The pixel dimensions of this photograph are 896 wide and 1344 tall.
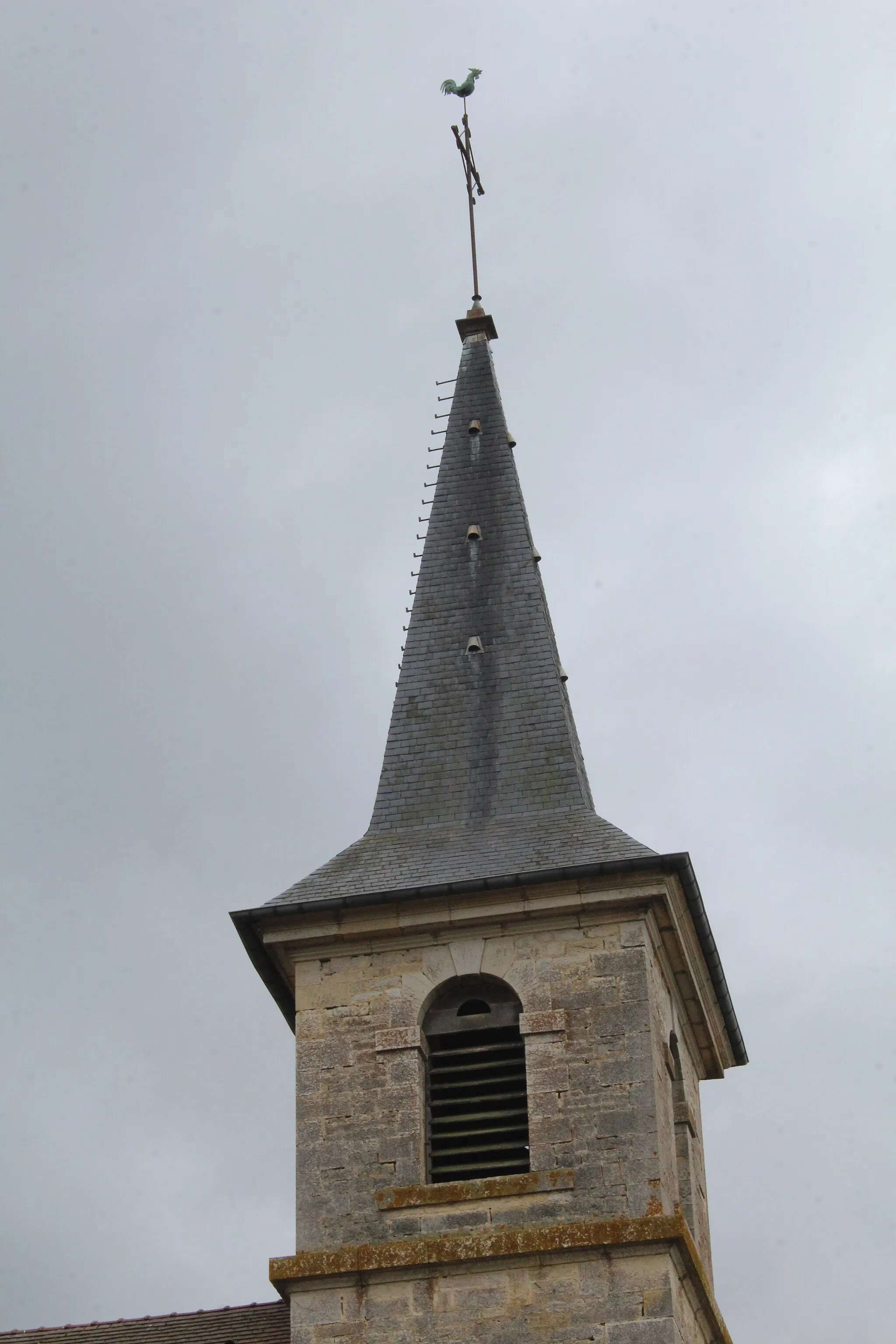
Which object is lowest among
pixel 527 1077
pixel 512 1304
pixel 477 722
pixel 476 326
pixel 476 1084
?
pixel 512 1304

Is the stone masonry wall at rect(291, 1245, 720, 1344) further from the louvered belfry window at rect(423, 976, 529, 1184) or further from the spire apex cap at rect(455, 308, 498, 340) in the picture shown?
the spire apex cap at rect(455, 308, 498, 340)

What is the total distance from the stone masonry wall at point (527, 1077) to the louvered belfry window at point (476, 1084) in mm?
200

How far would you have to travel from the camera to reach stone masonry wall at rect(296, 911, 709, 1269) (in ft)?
64.4

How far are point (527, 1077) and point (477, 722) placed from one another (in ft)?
13.0

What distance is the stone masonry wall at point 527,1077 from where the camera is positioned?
1964 cm

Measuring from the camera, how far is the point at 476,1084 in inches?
810

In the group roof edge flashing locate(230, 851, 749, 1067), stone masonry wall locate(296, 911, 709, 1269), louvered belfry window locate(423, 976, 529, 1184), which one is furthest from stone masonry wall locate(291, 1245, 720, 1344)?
roof edge flashing locate(230, 851, 749, 1067)

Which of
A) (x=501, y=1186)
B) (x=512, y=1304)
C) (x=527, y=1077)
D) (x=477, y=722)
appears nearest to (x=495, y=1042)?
(x=527, y=1077)

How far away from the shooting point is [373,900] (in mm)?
20984

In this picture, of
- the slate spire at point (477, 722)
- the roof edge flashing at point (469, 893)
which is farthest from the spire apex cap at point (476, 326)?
the roof edge flashing at point (469, 893)

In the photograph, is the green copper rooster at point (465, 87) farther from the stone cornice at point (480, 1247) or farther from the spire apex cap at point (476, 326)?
the stone cornice at point (480, 1247)

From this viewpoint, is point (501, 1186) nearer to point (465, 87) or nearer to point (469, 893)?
point (469, 893)

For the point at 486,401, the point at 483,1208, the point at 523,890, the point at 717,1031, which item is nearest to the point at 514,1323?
the point at 483,1208

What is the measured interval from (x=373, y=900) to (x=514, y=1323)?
3643mm
